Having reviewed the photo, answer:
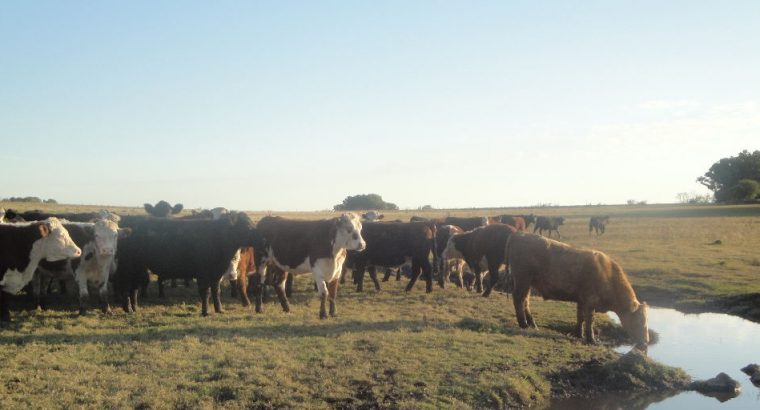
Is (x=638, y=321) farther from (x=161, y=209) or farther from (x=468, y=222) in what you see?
(x=161, y=209)

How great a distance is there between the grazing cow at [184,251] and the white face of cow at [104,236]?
81cm

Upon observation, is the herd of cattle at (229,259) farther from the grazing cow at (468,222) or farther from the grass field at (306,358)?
the grazing cow at (468,222)

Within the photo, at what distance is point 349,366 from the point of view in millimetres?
9320

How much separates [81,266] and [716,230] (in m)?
40.4

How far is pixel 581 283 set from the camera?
12.4 metres

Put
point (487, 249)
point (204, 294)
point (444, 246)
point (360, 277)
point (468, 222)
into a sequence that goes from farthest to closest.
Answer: point (468, 222), point (444, 246), point (360, 277), point (487, 249), point (204, 294)

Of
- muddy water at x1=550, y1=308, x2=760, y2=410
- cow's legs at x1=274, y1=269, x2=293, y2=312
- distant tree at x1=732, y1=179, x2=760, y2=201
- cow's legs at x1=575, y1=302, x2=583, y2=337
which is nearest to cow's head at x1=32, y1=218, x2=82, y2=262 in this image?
cow's legs at x1=274, y1=269, x2=293, y2=312

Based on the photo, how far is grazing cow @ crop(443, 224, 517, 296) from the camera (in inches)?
663

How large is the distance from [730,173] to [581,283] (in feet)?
292

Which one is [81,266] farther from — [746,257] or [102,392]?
[746,257]

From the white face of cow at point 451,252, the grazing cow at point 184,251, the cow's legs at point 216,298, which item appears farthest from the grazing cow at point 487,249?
the cow's legs at point 216,298

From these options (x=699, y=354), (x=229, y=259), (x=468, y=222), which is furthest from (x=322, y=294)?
(x=468, y=222)

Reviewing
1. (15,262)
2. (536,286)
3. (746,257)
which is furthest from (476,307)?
(746,257)

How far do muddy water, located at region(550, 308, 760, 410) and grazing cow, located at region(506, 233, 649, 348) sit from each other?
2.88 feet
